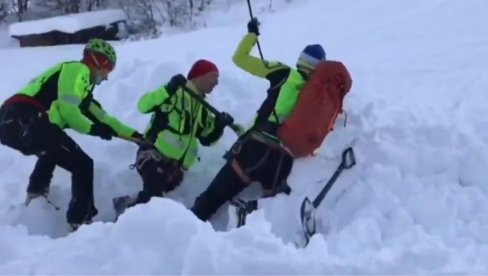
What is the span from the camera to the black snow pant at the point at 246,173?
7.10m

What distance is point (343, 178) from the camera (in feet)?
23.2

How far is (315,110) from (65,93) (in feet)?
6.51

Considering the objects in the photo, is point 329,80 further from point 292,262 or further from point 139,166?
point 292,262

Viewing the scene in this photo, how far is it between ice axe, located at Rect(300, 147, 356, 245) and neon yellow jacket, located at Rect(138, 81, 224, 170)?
1.17 metres

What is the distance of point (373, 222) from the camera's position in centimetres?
636

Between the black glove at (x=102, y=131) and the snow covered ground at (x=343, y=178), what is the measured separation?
0.69 m

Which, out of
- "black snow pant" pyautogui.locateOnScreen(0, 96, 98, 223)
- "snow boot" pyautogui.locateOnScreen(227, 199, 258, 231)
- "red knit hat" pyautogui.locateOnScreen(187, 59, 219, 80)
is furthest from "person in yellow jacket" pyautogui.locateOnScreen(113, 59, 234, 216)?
"snow boot" pyautogui.locateOnScreen(227, 199, 258, 231)

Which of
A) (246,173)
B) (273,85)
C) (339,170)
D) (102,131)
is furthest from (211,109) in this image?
(339,170)

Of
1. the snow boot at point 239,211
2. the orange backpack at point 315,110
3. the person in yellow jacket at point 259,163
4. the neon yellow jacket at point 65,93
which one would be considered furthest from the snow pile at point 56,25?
the snow boot at point 239,211

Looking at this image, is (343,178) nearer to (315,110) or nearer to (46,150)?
(315,110)

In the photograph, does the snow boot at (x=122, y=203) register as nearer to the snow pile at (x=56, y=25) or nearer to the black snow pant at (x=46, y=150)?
the black snow pant at (x=46, y=150)

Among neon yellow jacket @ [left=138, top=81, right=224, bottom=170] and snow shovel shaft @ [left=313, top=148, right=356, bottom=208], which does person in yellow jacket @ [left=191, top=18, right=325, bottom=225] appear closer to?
snow shovel shaft @ [left=313, top=148, right=356, bottom=208]

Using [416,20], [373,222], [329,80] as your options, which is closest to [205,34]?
[416,20]

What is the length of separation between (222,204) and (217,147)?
911mm
